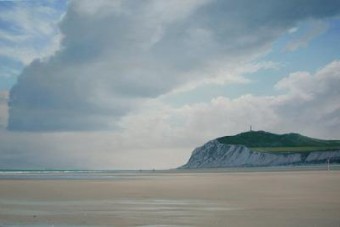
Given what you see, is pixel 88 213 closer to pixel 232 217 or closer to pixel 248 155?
pixel 232 217

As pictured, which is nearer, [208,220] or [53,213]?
[208,220]

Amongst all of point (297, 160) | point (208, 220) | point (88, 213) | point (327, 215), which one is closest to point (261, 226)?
point (208, 220)

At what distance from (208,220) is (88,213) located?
19.9ft

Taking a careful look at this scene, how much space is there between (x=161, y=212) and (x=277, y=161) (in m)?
178

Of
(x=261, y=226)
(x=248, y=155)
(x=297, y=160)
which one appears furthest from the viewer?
(x=248, y=155)

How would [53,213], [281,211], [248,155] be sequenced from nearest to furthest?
1. [281,211]
2. [53,213]
3. [248,155]

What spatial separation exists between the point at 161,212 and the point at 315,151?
176 meters

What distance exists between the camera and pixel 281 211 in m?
18.4

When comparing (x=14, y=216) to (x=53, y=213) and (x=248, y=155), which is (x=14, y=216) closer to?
(x=53, y=213)

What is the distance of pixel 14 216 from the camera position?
61.9 feet

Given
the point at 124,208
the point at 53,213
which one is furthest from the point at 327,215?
the point at 53,213

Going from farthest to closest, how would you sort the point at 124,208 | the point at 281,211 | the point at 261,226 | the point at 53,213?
the point at 124,208
the point at 53,213
the point at 281,211
the point at 261,226

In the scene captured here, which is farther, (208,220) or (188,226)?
(208,220)

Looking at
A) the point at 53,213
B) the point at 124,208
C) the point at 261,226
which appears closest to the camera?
the point at 261,226
